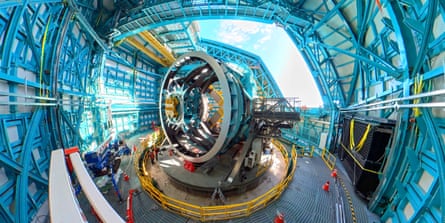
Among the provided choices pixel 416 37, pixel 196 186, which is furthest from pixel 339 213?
pixel 416 37

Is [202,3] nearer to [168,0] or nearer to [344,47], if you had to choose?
[168,0]

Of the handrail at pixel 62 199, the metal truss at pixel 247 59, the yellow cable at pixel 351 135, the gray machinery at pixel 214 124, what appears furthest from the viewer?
the metal truss at pixel 247 59

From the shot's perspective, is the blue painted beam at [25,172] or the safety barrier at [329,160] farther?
the safety barrier at [329,160]

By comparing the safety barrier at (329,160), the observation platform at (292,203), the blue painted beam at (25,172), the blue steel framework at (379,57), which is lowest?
the observation platform at (292,203)

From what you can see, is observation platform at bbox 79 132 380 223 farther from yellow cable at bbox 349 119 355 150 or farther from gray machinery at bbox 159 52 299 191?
yellow cable at bbox 349 119 355 150

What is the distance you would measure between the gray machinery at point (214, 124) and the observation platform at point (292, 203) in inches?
28.8

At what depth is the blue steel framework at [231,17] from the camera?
339 cm

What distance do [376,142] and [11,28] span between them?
466 inches

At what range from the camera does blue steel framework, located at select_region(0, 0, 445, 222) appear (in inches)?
134

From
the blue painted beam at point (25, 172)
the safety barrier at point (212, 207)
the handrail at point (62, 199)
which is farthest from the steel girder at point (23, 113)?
the handrail at point (62, 199)

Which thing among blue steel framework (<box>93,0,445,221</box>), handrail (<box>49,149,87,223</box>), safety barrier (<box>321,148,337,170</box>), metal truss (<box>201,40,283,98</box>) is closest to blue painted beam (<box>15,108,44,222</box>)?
handrail (<box>49,149,87,223</box>)

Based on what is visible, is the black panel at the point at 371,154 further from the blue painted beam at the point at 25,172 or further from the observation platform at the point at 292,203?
the blue painted beam at the point at 25,172

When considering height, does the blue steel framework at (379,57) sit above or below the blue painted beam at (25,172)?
above

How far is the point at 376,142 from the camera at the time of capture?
198 inches
